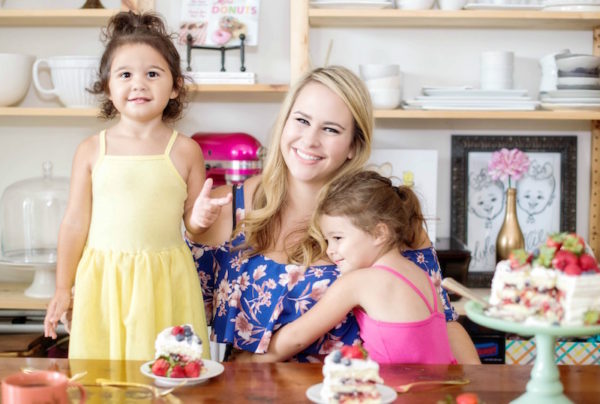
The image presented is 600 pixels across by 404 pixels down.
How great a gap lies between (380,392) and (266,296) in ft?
2.11

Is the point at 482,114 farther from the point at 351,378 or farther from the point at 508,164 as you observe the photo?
the point at 351,378

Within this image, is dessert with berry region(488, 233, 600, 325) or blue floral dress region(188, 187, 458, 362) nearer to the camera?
dessert with berry region(488, 233, 600, 325)

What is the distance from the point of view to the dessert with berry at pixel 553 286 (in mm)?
1126

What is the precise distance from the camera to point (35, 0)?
3.13 m

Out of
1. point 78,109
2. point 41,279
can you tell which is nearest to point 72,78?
point 78,109

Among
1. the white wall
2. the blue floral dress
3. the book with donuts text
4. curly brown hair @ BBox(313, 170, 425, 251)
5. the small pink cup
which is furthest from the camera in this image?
the white wall

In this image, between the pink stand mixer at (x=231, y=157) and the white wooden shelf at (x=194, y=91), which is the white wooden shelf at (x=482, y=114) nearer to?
the white wooden shelf at (x=194, y=91)

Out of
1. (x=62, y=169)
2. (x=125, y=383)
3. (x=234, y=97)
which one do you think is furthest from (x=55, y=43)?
(x=125, y=383)

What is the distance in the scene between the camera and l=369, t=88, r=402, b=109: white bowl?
2865mm

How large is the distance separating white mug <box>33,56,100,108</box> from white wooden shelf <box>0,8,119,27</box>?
0.49ft

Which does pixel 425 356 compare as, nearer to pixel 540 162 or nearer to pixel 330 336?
pixel 330 336

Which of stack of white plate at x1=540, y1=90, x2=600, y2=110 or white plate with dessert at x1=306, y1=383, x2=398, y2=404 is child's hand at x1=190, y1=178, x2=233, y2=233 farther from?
stack of white plate at x1=540, y1=90, x2=600, y2=110

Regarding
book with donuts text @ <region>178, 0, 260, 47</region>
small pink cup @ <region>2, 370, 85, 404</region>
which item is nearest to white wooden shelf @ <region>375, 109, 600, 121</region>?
book with donuts text @ <region>178, 0, 260, 47</region>

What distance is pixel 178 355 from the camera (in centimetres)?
137
